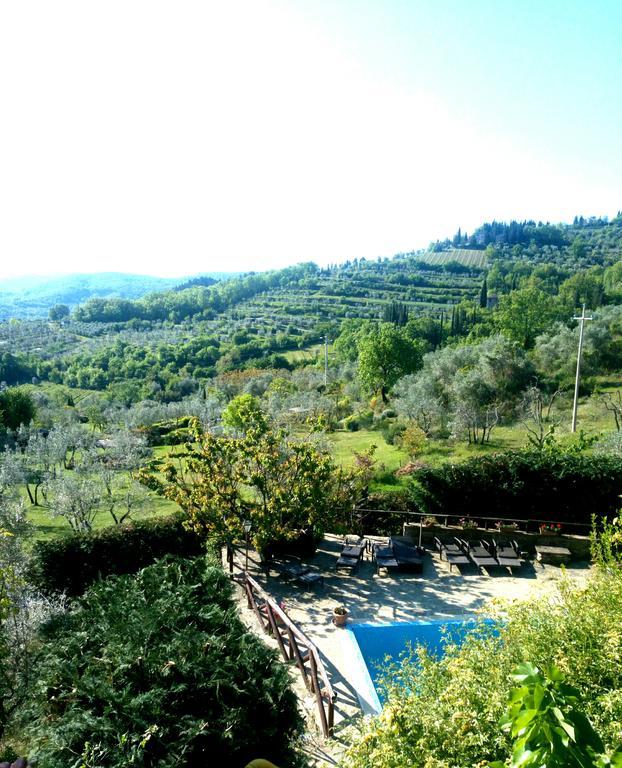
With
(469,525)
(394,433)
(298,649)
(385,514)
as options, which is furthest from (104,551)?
(394,433)

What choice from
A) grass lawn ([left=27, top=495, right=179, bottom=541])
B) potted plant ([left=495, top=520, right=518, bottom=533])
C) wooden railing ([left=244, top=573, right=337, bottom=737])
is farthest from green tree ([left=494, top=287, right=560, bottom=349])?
wooden railing ([left=244, top=573, right=337, bottom=737])

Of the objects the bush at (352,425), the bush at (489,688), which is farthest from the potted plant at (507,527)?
the bush at (352,425)

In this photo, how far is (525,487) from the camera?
1664 centimetres

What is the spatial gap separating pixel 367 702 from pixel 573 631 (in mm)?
5161

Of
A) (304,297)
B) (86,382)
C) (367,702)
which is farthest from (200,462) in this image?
(304,297)

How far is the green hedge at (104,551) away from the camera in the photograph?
43.9ft

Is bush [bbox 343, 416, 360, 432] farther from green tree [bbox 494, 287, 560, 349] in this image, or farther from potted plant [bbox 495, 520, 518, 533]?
green tree [bbox 494, 287, 560, 349]

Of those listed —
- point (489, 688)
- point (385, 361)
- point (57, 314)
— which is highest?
point (489, 688)

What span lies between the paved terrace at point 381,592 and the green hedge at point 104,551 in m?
2.07

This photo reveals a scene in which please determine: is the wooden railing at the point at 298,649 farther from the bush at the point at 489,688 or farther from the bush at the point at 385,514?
the bush at the point at 385,514

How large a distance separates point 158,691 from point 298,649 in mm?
3454

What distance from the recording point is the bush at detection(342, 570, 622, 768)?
4.05m

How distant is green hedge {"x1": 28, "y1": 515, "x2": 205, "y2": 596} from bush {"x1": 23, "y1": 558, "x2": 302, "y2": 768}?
445 centimetres

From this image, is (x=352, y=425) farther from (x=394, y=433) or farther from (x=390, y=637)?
(x=390, y=637)
